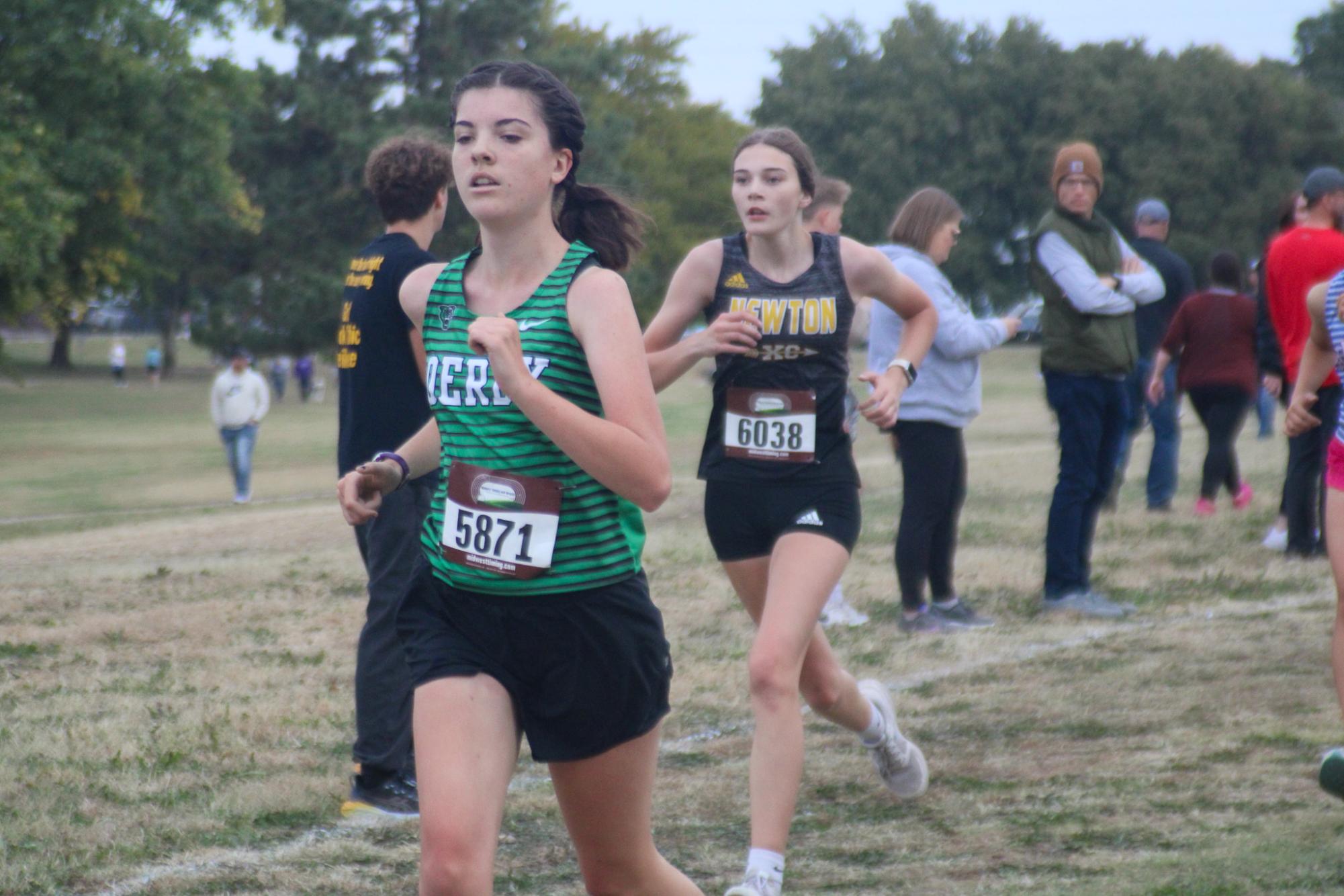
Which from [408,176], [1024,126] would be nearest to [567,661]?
[408,176]

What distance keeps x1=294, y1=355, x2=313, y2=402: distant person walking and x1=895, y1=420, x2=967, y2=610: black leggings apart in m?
39.3

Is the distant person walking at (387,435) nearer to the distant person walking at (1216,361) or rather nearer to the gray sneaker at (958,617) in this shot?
the gray sneaker at (958,617)

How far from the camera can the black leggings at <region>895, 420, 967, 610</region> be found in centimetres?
764

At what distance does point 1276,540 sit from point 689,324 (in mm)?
6603

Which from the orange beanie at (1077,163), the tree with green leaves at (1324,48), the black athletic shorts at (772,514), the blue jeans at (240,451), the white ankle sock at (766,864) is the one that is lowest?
the blue jeans at (240,451)

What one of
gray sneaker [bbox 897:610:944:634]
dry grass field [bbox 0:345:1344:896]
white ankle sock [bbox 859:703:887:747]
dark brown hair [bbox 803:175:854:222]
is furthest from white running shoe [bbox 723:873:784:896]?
gray sneaker [bbox 897:610:944:634]

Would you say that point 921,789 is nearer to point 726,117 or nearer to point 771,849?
point 771,849

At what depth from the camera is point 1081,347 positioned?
7809mm

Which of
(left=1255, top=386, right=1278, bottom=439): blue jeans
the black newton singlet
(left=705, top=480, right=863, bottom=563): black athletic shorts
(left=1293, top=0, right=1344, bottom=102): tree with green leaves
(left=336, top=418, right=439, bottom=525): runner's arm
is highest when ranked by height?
(left=1293, top=0, right=1344, bottom=102): tree with green leaves

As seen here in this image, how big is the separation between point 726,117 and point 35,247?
40355 mm

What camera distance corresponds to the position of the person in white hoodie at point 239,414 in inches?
656

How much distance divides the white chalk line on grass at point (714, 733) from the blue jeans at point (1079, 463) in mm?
472

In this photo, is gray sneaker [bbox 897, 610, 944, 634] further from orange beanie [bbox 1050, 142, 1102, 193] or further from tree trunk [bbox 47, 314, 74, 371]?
tree trunk [bbox 47, 314, 74, 371]

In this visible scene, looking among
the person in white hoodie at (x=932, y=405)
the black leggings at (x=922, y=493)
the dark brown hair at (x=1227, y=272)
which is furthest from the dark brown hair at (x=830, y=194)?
the dark brown hair at (x=1227, y=272)
